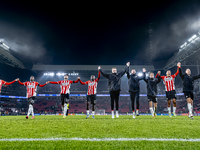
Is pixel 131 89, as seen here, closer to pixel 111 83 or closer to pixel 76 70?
pixel 111 83

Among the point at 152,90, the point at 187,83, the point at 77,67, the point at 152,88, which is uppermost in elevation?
the point at 77,67

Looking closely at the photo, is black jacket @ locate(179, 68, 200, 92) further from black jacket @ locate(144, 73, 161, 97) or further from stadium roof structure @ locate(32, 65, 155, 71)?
stadium roof structure @ locate(32, 65, 155, 71)

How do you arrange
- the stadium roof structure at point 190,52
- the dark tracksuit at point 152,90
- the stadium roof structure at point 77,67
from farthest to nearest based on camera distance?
the stadium roof structure at point 77,67 → the stadium roof structure at point 190,52 → the dark tracksuit at point 152,90

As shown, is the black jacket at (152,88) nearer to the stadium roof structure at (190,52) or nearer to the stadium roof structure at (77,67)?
the stadium roof structure at (190,52)

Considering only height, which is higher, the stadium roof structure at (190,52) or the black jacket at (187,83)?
the stadium roof structure at (190,52)

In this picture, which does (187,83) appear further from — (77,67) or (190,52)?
(77,67)

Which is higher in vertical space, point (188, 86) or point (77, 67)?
point (77, 67)

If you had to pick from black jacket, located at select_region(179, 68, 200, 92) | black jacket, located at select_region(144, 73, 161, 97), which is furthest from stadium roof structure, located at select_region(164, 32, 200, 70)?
black jacket, located at select_region(144, 73, 161, 97)

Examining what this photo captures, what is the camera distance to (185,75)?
789 cm

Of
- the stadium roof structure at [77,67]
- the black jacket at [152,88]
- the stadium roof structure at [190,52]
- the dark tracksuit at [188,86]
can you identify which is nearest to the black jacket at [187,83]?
the dark tracksuit at [188,86]

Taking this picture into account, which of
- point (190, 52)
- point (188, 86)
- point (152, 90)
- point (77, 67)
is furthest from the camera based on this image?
point (77, 67)

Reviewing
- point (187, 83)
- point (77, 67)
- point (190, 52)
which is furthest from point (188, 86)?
point (77, 67)

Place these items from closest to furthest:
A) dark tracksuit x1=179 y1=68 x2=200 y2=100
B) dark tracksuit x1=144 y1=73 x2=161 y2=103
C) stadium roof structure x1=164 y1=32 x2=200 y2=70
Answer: dark tracksuit x1=179 y1=68 x2=200 y2=100, dark tracksuit x1=144 y1=73 x2=161 y2=103, stadium roof structure x1=164 y1=32 x2=200 y2=70

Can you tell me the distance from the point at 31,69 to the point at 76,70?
39.0 feet
